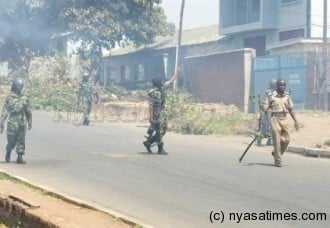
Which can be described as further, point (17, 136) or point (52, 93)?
point (52, 93)

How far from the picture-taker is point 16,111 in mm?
9945

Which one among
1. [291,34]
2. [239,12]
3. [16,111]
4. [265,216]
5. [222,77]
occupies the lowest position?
[265,216]

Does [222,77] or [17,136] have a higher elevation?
[222,77]

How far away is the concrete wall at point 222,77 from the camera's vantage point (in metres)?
23.8

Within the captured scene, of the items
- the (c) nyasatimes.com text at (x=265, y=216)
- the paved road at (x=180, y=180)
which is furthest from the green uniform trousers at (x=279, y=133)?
the (c) nyasatimes.com text at (x=265, y=216)

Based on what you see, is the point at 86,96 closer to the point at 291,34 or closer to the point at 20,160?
the point at 20,160

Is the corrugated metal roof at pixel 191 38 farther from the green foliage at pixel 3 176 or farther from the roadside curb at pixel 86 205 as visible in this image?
the roadside curb at pixel 86 205

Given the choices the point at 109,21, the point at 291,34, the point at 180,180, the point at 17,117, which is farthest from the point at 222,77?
Result: the point at 180,180

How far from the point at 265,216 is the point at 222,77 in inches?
771

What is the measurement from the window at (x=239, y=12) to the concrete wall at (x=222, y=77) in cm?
664

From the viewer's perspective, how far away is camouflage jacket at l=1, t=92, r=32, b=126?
32.7 ft

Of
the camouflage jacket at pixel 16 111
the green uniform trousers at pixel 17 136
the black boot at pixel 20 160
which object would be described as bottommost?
the black boot at pixel 20 160

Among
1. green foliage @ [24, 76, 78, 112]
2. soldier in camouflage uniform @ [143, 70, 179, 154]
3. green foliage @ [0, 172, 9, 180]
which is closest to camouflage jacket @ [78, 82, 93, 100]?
green foliage @ [24, 76, 78, 112]

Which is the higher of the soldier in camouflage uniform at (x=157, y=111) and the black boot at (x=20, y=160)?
the soldier in camouflage uniform at (x=157, y=111)
